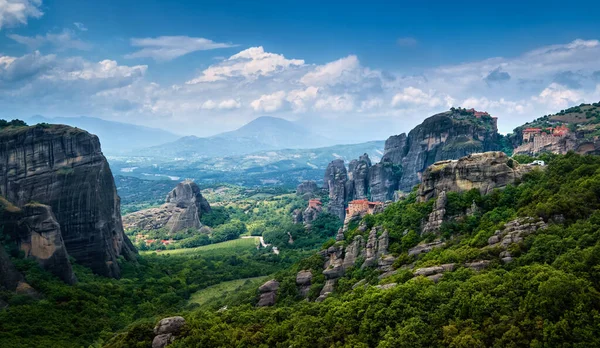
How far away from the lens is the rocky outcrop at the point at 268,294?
47.5m

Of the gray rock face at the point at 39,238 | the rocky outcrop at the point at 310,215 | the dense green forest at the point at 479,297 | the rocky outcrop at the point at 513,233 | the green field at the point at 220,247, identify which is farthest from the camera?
the rocky outcrop at the point at 310,215

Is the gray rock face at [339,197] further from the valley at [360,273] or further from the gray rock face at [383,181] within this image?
the valley at [360,273]

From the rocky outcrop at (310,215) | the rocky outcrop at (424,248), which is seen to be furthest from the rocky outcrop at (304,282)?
the rocky outcrop at (310,215)

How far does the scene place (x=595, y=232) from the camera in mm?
31484

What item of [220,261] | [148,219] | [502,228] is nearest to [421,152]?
[220,261]

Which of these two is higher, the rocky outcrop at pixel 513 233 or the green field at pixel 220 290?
the rocky outcrop at pixel 513 233

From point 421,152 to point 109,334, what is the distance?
316ft

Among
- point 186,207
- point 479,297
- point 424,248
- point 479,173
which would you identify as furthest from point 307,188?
point 479,297

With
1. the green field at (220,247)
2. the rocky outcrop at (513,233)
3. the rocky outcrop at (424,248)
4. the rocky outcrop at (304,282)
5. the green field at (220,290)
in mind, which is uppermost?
the rocky outcrop at (513,233)

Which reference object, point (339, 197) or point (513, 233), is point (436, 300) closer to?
point (513, 233)

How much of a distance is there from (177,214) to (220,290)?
59.6 metres

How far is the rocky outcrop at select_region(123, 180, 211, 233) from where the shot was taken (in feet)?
408

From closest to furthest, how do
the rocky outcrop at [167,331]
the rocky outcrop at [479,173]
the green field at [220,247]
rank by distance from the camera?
the rocky outcrop at [167,331], the rocky outcrop at [479,173], the green field at [220,247]

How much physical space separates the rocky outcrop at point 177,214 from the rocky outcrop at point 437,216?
87122mm
